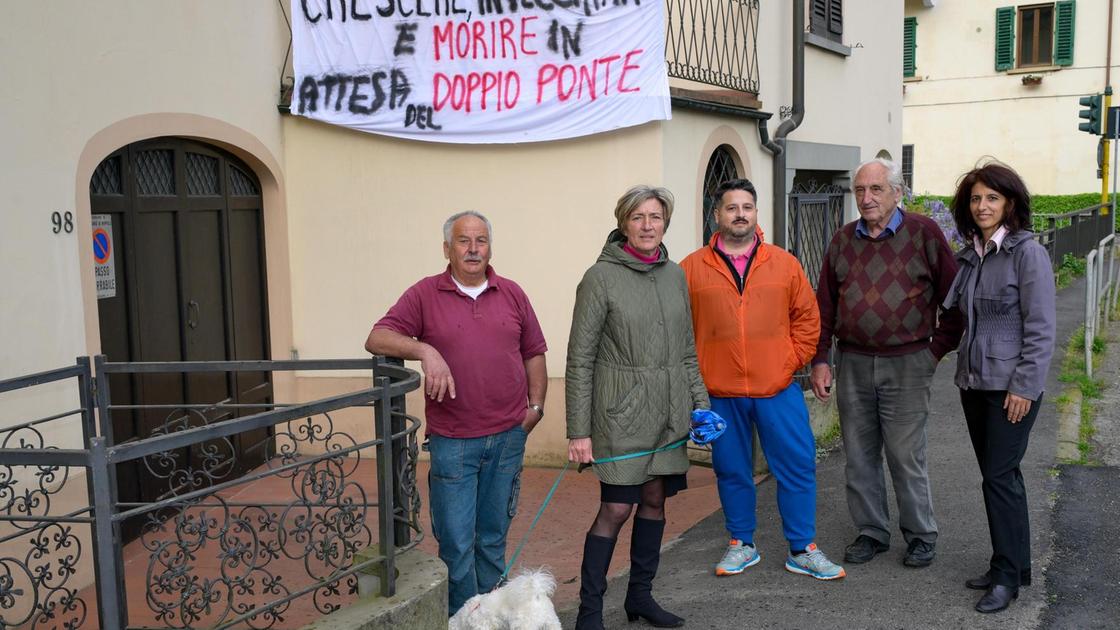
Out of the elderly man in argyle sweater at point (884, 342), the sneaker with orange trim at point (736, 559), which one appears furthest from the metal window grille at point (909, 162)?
the sneaker with orange trim at point (736, 559)

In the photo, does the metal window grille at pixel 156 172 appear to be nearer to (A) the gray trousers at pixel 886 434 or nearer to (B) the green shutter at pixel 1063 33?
(A) the gray trousers at pixel 886 434

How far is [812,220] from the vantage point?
10.3 meters

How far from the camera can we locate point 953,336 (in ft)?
16.5

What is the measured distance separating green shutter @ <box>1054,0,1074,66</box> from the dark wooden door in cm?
2257

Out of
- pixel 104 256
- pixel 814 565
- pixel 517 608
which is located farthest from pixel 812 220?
pixel 517 608

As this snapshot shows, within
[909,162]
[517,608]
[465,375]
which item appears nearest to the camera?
[517,608]

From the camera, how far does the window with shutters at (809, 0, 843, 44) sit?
1000 centimetres

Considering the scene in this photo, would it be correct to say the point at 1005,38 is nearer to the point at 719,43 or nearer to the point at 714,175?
the point at 719,43

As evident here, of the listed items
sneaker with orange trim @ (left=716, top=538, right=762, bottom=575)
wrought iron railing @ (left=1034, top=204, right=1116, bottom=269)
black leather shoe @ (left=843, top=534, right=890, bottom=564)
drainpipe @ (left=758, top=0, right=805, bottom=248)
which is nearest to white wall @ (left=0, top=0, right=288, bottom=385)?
sneaker with orange trim @ (left=716, top=538, right=762, bottom=575)

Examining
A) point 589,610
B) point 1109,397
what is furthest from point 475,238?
point 1109,397

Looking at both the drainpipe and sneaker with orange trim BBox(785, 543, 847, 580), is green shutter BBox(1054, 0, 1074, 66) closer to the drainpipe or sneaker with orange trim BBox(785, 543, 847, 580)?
the drainpipe

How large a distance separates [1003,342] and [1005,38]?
23.6 m

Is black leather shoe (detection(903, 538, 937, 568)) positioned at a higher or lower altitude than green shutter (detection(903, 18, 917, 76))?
lower

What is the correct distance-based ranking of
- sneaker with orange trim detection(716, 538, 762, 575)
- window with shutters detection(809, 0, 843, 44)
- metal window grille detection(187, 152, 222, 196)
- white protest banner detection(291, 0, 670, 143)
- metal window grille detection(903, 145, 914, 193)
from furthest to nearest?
metal window grille detection(903, 145, 914, 193) < window with shutters detection(809, 0, 843, 44) < white protest banner detection(291, 0, 670, 143) < metal window grille detection(187, 152, 222, 196) < sneaker with orange trim detection(716, 538, 762, 575)
